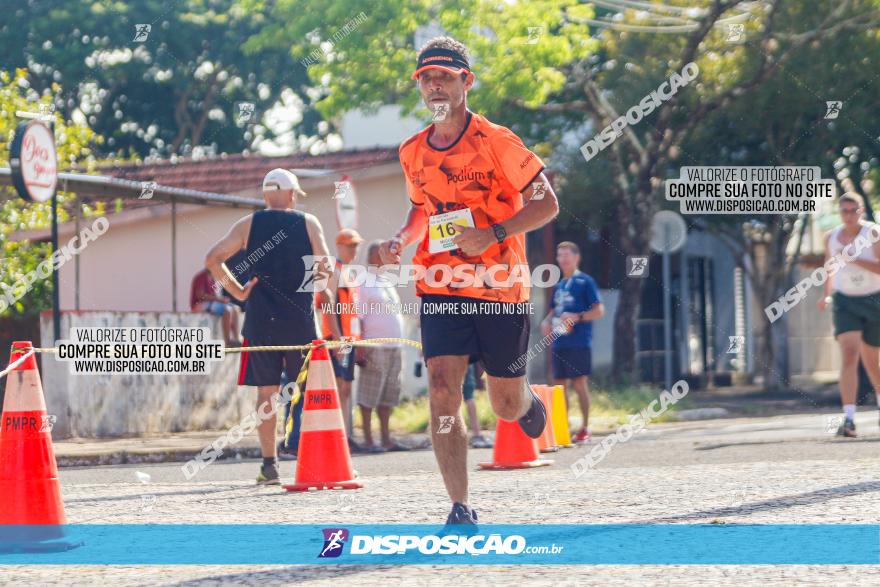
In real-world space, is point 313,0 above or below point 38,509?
above

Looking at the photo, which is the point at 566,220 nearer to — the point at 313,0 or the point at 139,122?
the point at 313,0

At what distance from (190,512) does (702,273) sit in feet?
79.5

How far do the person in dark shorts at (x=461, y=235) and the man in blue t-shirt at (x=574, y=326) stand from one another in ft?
23.1

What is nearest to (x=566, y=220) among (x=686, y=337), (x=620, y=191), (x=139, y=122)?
(x=620, y=191)

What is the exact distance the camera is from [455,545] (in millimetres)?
5816

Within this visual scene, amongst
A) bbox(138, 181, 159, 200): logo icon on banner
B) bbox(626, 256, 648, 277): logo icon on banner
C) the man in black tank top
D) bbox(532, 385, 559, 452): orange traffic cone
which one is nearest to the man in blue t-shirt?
bbox(532, 385, 559, 452): orange traffic cone

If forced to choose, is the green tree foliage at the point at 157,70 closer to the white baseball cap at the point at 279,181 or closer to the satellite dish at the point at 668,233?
the satellite dish at the point at 668,233

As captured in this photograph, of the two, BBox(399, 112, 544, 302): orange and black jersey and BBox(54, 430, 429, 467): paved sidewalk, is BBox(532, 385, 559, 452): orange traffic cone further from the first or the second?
BBox(399, 112, 544, 302): orange and black jersey

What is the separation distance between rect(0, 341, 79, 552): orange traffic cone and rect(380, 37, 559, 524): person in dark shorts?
1705mm

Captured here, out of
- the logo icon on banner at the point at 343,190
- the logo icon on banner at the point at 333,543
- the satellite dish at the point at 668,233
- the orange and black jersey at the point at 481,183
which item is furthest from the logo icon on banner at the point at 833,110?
the logo icon on banner at the point at 333,543

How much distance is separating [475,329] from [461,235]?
0.46 metres

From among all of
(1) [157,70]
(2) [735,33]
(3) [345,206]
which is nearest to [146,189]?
(3) [345,206]

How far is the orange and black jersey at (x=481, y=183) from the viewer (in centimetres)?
636

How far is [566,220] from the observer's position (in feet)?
85.1
